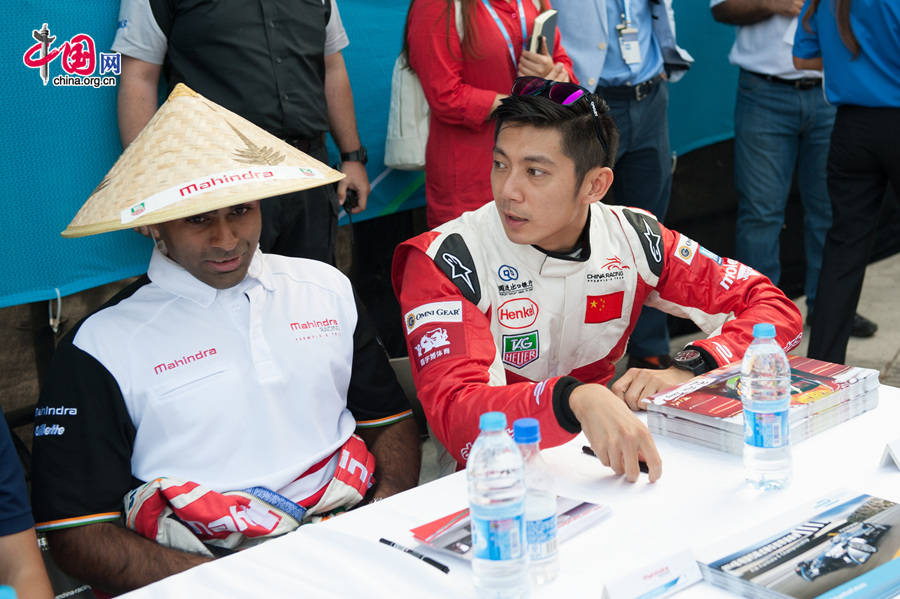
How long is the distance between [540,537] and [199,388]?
0.81 metres

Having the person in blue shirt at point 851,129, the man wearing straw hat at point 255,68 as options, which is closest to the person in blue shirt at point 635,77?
the person in blue shirt at point 851,129

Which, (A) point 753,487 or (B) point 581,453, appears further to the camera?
(B) point 581,453

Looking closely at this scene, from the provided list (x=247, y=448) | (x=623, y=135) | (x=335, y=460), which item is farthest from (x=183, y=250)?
(x=623, y=135)

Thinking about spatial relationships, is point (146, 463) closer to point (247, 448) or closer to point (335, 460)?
point (247, 448)

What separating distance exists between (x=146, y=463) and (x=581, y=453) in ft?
2.67

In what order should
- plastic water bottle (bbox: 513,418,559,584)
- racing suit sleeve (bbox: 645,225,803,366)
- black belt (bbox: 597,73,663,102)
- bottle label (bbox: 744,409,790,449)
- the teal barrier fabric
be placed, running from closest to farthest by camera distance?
plastic water bottle (bbox: 513,418,559,584), bottle label (bbox: 744,409,790,449), racing suit sleeve (bbox: 645,225,803,366), the teal barrier fabric, black belt (bbox: 597,73,663,102)

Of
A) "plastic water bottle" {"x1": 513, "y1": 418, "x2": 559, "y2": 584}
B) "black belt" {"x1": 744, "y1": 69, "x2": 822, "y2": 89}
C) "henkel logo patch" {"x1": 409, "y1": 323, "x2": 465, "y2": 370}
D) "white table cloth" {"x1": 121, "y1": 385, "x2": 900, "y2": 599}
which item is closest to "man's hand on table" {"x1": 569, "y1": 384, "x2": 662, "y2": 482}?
"white table cloth" {"x1": 121, "y1": 385, "x2": 900, "y2": 599}

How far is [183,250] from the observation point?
184 cm

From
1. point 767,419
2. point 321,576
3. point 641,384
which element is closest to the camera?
point 321,576

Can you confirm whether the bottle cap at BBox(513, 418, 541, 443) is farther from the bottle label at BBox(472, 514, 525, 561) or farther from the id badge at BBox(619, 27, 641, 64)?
the id badge at BBox(619, 27, 641, 64)

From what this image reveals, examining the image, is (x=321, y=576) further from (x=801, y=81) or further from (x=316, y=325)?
(x=801, y=81)

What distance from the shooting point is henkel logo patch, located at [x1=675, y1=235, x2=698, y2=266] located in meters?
2.27

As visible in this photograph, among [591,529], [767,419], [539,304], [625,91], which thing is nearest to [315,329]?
[539,304]

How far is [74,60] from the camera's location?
2574 mm
